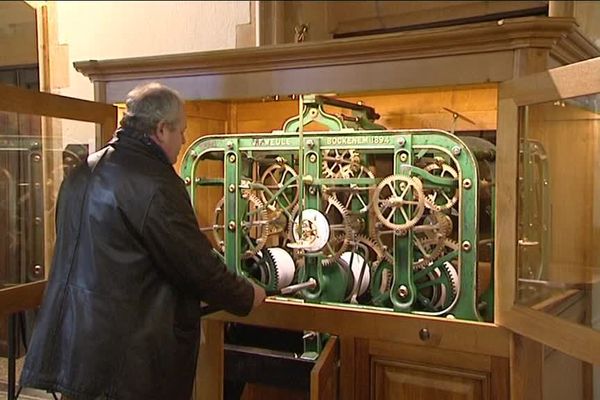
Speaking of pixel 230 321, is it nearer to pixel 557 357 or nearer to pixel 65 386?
pixel 65 386

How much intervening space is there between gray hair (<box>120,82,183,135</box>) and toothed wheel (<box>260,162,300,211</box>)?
16.3 inches

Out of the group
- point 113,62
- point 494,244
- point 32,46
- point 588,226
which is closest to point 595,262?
point 588,226

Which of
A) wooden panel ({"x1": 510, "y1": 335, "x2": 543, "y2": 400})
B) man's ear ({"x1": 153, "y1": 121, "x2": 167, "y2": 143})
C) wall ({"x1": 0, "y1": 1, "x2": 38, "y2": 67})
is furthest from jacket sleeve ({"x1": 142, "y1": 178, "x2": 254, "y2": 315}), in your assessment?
wall ({"x1": 0, "y1": 1, "x2": 38, "y2": 67})

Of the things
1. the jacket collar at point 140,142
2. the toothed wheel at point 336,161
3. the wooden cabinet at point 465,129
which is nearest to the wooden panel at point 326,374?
the wooden cabinet at point 465,129

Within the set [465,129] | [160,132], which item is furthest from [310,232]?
[465,129]

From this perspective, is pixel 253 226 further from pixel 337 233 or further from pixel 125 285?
pixel 125 285

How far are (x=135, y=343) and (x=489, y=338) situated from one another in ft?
2.64

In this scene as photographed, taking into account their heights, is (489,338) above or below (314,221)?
below

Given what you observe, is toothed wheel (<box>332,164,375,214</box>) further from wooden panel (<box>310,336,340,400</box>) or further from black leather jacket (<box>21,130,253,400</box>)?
black leather jacket (<box>21,130,253,400</box>)

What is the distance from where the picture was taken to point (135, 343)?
1500mm

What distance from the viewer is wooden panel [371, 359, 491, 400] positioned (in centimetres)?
169

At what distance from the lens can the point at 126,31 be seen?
308 cm

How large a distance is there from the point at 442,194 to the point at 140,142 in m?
0.76

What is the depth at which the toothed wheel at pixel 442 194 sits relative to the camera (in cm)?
173
